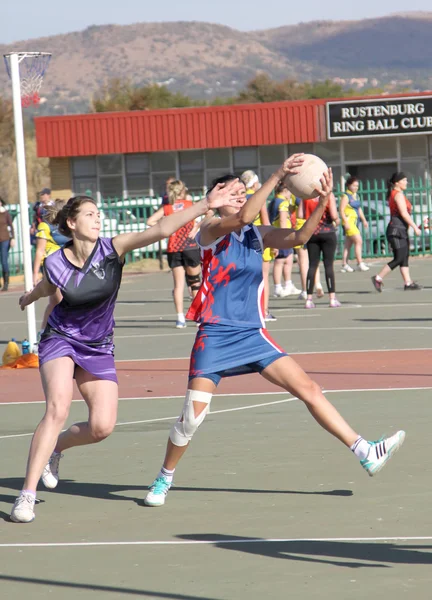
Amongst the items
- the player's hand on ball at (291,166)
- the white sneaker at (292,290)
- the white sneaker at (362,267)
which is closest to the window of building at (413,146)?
the white sneaker at (362,267)

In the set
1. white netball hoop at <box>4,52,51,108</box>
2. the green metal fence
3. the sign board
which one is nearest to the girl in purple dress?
white netball hoop at <box>4,52,51,108</box>

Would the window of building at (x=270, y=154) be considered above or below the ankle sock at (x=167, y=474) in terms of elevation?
above

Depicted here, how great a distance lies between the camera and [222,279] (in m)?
7.00

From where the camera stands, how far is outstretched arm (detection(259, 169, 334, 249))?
22.9 feet

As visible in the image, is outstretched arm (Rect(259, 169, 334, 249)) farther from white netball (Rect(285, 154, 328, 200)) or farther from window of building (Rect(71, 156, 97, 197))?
window of building (Rect(71, 156, 97, 197))

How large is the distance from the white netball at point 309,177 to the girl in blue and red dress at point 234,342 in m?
0.06

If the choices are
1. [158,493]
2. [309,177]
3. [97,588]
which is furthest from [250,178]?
[97,588]

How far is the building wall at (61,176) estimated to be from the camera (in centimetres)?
4100

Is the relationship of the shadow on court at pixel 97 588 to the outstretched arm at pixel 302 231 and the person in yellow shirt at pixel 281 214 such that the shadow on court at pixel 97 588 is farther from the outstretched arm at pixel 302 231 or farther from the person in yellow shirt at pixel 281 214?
the person in yellow shirt at pixel 281 214

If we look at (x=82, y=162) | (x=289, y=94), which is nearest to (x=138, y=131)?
(x=82, y=162)

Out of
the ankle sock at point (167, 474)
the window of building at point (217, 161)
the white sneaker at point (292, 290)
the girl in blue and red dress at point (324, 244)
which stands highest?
the window of building at point (217, 161)

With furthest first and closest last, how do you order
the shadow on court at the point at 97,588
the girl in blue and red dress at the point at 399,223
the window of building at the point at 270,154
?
the window of building at the point at 270,154 < the girl in blue and red dress at the point at 399,223 < the shadow on court at the point at 97,588

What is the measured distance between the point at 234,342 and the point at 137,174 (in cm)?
3457

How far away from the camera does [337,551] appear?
5836 millimetres
